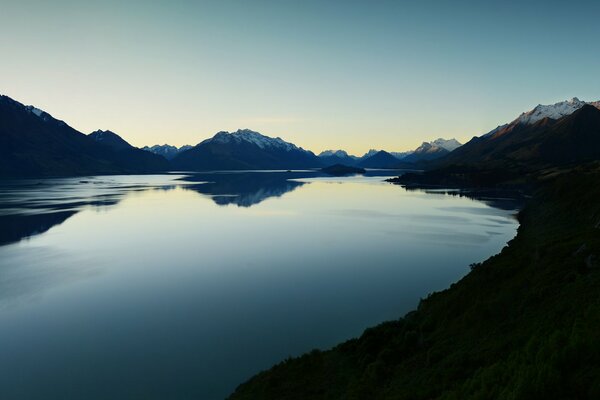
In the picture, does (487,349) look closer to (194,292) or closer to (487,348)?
(487,348)

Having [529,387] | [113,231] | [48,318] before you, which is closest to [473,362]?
[529,387]

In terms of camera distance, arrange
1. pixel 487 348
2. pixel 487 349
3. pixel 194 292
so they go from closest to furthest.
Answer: pixel 487 349 < pixel 487 348 < pixel 194 292

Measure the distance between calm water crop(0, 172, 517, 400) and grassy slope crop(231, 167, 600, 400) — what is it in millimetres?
5652

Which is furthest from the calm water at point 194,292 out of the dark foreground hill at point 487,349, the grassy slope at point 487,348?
the grassy slope at point 487,348

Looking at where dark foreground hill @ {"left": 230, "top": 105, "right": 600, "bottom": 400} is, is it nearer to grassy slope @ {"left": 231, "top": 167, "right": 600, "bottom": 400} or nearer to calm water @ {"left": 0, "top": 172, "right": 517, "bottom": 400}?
grassy slope @ {"left": 231, "top": 167, "right": 600, "bottom": 400}

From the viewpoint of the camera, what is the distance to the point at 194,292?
4831 cm

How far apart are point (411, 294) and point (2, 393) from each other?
130ft

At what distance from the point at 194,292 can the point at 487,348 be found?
35976mm

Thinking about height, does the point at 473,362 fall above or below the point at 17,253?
above

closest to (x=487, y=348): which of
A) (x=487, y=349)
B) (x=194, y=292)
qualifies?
(x=487, y=349)

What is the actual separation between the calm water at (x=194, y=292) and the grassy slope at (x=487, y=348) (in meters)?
5.65

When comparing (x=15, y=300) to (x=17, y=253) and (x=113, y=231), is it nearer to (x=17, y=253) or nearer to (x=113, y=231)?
(x=17, y=253)

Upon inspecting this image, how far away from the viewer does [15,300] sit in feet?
149

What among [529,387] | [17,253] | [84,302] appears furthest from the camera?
[17,253]
